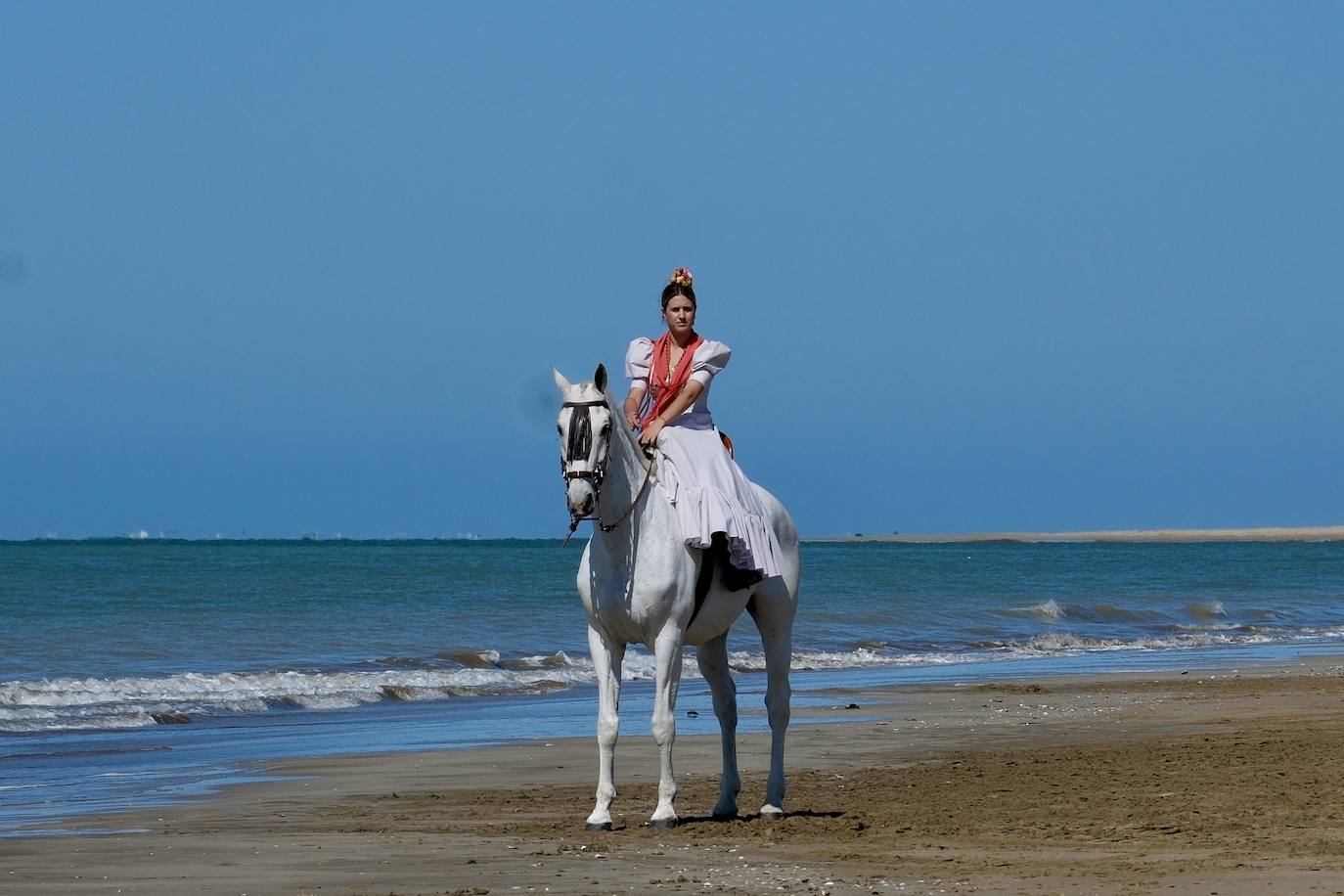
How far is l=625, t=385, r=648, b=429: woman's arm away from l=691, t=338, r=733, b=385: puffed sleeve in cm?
31

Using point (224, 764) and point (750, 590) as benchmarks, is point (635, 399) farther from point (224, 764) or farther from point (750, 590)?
point (224, 764)

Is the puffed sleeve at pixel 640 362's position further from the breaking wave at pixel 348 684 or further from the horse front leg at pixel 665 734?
the breaking wave at pixel 348 684

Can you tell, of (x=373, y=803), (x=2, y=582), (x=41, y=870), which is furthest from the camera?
(x=2, y=582)

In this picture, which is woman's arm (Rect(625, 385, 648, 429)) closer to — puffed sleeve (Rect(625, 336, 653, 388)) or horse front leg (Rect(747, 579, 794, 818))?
puffed sleeve (Rect(625, 336, 653, 388))

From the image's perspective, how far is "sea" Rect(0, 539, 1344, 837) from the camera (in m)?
14.9

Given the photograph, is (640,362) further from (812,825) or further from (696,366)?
(812,825)

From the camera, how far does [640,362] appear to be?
935cm

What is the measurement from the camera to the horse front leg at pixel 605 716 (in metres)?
8.90

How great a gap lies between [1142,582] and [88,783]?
49412mm

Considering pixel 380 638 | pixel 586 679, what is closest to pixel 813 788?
pixel 586 679

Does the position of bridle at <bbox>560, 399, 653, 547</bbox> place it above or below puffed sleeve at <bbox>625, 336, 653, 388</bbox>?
below

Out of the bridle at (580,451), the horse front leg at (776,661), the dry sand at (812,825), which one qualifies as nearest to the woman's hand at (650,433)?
the bridle at (580,451)

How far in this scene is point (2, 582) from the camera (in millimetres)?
48562

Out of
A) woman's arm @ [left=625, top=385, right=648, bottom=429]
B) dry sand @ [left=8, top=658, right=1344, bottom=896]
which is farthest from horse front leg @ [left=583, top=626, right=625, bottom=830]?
woman's arm @ [left=625, top=385, right=648, bottom=429]
